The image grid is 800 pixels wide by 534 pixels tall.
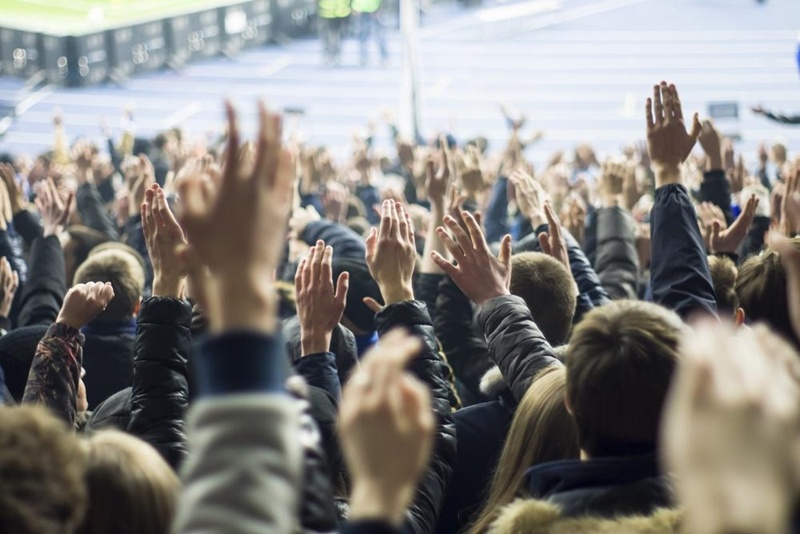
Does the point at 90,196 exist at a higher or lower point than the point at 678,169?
lower

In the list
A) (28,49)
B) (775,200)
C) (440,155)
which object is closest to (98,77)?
(28,49)

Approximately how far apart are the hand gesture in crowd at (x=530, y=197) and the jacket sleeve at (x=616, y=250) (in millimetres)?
427

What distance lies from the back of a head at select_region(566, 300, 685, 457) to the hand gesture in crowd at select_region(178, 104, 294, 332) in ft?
2.41

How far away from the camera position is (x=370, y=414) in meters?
1.22

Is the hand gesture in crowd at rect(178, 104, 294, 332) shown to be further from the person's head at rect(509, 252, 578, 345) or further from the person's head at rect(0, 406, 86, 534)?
the person's head at rect(509, 252, 578, 345)

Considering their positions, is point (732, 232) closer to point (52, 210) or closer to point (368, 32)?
point (52, 210)

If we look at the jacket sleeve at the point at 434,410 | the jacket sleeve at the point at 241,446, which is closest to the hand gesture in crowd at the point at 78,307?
the jacket sleeve at the point at 434,410

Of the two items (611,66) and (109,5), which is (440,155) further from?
(109,5)

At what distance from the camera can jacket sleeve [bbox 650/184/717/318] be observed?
107 inches

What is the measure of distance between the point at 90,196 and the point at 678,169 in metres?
3.83

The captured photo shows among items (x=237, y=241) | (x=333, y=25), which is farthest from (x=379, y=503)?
(x=333, y=25)

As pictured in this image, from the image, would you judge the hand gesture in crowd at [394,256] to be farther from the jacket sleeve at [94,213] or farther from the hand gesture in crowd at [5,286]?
the jacket sleeve at [94,213]

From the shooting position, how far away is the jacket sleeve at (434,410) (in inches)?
89.7

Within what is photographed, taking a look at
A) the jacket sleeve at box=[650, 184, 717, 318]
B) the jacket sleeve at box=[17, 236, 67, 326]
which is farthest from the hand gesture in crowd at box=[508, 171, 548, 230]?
the jacket sleeve at box=[17, 236, 67, 326]
